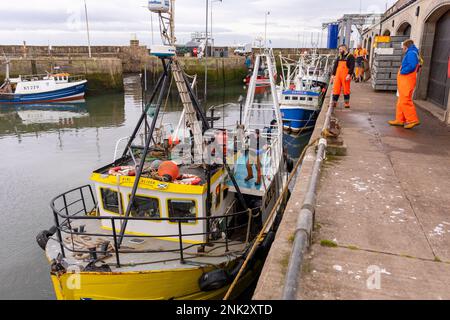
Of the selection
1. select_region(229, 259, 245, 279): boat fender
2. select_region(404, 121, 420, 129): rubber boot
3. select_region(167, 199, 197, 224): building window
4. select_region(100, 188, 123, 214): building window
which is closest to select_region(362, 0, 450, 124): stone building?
select_region(404, 121, 420, 129): rubber boot

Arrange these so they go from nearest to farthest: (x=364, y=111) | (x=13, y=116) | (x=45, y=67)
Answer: (x=364, y=111), (x=13, y=116), (x=45, y=67)

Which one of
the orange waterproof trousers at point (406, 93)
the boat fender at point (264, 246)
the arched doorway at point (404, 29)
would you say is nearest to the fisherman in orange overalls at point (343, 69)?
the orange waterproof trousers at point (406, 93)

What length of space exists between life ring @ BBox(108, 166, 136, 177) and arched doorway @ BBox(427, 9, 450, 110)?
9511mm

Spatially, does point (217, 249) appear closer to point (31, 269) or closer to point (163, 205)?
point (163, 205)

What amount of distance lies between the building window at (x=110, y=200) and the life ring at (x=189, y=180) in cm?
123

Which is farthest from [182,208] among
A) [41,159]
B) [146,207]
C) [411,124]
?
[41,159]

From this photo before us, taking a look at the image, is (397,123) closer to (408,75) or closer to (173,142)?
(408,75)

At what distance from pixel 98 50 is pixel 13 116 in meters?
25.5

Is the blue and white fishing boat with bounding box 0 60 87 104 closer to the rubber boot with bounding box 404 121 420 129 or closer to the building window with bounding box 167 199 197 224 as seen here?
the building window with bounding box 167 199 197 224

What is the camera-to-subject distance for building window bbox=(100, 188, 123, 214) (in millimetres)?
6457

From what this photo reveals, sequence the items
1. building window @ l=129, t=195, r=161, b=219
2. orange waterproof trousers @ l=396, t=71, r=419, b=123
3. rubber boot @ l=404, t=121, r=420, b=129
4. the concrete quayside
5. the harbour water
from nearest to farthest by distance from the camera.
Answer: the concrete quayside → building window @ l=129, t=195, r=161, b=219 → orange waterproof trousers @ l=396, t=71, r=419, b=123 → the harbour water → rubber boot @ l=404, t=121, r=420, b=129

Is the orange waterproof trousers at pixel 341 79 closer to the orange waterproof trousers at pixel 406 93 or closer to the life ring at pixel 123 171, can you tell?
the orange waterproof trousers at pixel 406 93
